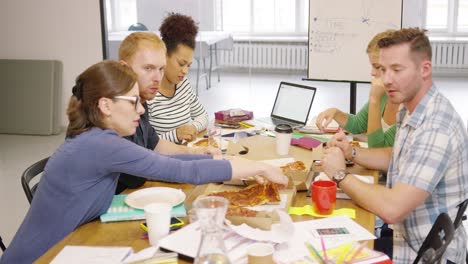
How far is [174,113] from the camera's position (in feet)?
10.9

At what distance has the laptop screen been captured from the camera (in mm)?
3371

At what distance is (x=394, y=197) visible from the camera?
6.31ft

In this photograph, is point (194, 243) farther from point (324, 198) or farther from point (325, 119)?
point (325, 119)

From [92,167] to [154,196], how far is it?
28 centimetres

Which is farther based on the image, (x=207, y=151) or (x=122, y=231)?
(x=207, y=151)

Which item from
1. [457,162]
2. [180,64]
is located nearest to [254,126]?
[180,64]

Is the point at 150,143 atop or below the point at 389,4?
below

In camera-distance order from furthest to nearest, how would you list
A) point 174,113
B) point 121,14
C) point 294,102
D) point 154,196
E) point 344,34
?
1. point 121,14
2. point 344,34
3. point 294,102
4. point 174,113
5. point 154,196

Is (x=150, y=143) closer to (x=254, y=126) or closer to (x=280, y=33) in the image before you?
(x=254, y=126)

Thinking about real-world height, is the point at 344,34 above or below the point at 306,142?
above

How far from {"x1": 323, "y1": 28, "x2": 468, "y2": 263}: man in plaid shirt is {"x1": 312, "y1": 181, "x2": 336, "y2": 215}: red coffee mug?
11 centimetres

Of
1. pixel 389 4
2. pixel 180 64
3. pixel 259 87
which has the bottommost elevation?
pixel 259 87

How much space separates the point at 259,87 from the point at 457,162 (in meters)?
4.60

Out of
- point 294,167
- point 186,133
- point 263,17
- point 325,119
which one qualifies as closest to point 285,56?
point 263,17
